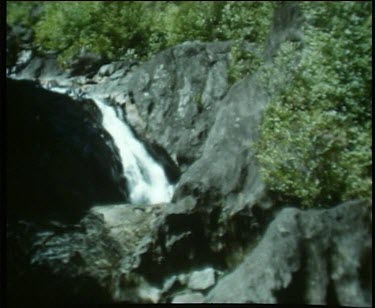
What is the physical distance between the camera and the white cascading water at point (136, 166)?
5090 mm

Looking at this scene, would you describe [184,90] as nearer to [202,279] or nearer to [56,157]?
[56,157]

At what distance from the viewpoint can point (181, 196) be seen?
468 centimetres

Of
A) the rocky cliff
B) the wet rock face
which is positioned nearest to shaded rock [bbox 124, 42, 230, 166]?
the rocky cliff

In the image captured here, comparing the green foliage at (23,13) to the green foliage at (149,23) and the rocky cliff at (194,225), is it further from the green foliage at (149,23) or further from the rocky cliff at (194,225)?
the rocky cliff at (194,225)

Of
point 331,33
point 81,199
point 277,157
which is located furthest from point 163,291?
point 331,33

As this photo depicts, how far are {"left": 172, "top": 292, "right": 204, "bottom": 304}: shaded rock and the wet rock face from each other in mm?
1432

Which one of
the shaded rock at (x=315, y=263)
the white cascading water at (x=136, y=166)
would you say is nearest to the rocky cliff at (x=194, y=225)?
the shaded rock at (x=315, y=263)

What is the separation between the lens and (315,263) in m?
3.65

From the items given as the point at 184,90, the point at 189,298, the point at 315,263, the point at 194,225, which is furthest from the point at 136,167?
the point at 315,263

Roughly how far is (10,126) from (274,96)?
9.86 feet

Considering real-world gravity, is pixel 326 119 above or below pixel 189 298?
above

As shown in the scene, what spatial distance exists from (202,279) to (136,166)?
6.25 feet

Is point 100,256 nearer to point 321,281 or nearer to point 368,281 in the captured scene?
point 321,281

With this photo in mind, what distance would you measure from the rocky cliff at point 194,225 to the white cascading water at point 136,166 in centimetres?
12
